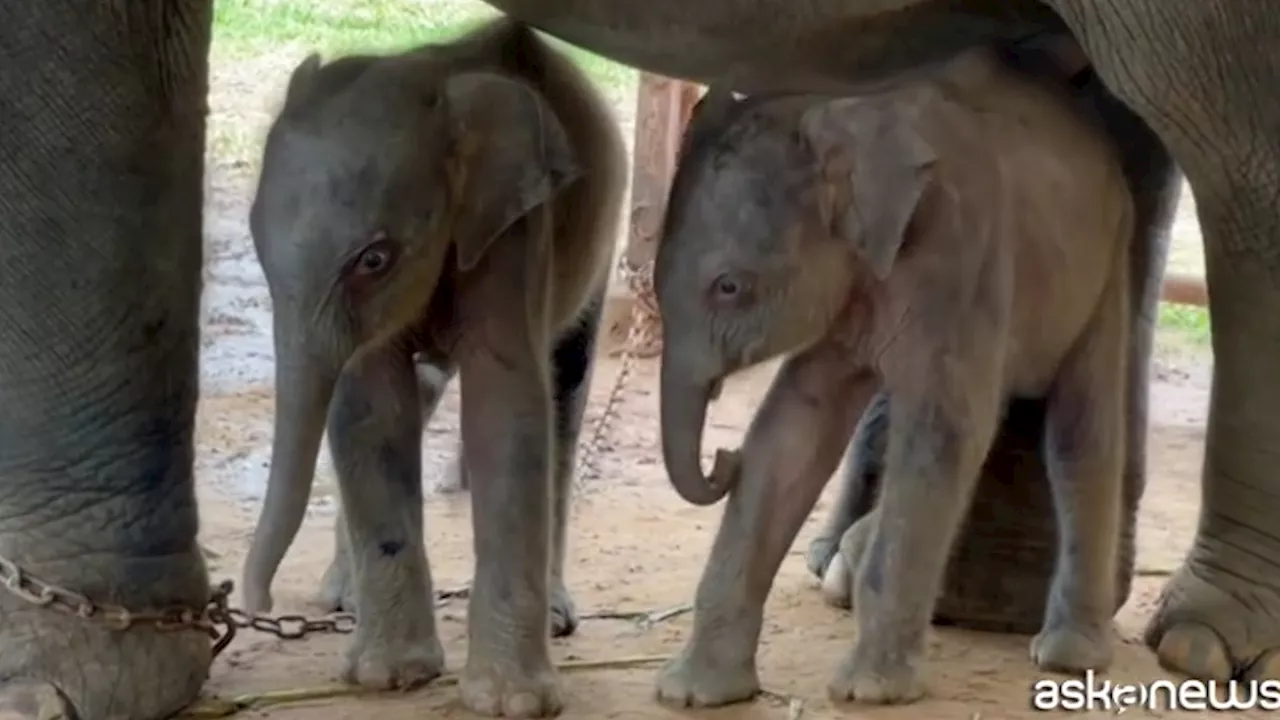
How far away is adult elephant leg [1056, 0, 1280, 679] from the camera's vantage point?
7.04ft

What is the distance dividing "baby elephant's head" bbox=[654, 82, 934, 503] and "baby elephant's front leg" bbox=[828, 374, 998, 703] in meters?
0.15

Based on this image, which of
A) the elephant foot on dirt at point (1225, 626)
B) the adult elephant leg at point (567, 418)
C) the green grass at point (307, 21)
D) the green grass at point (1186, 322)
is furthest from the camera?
the green grass at point (307, 21)

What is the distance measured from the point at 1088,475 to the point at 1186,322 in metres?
3.27

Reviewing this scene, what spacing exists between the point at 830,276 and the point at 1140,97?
40cm

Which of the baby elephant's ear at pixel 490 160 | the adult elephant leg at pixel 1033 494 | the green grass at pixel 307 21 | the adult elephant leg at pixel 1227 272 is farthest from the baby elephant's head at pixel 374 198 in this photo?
the green grass at pixel 307 21

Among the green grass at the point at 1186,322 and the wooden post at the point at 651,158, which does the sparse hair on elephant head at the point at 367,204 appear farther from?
the green grass at the point at 1186,322

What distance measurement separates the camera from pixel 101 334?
206 centimetres

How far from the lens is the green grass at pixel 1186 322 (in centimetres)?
527

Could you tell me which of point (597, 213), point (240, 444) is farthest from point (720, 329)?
point (240, 444)

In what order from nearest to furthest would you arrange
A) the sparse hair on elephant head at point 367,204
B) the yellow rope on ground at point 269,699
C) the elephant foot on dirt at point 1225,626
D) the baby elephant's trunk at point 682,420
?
the sparse hair on elephant head at point 367,204 < the baby elephant's trunk at point 682,420 < the yellow rope on ground at point 269,699 < the elephant foot on dirt at point 1225,626

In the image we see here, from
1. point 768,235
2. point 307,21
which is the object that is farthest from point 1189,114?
point 307,21

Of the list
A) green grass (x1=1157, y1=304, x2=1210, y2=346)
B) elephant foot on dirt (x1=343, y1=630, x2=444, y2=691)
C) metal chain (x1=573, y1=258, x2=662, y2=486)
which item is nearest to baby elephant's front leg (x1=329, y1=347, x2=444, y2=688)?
elephant foot on dirt (x1=343, y1=630, x2=444, y2=691)

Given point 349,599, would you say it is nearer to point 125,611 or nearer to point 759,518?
point 125,611

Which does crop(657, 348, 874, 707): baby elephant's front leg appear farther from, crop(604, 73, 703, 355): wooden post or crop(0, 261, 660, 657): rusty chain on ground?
crop(604, 73, 703, 355): wooden post
